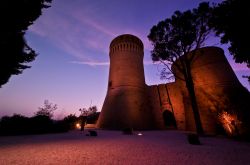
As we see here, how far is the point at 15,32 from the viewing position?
9656 millimetres

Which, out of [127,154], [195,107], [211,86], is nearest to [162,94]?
[211,86]

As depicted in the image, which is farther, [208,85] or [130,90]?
[130,90]

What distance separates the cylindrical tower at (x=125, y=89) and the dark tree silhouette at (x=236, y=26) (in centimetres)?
1545

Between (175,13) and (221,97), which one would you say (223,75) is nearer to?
(221,97)

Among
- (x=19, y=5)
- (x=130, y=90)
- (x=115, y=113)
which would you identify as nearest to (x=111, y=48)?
(x=130, y=90)

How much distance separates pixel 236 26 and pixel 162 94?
56.1ft

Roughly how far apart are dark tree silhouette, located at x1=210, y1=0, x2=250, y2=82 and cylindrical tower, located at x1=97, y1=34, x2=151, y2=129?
15.4 metres

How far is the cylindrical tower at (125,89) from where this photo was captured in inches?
839

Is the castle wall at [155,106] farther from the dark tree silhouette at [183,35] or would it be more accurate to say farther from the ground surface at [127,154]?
the ground surface at [127,154]

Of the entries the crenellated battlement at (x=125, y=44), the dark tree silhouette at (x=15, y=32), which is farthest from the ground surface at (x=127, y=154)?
the crenellated battlement at (x=125, y=44)

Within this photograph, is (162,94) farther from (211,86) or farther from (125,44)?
(125,44)

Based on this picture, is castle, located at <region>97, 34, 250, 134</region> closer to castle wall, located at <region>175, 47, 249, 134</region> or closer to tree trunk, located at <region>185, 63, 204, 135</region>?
castle wall, located at <region>175, 47, 249, 134</region>

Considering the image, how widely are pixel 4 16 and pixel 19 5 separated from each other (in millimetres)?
1081

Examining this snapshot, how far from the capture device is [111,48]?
27.0 metres
